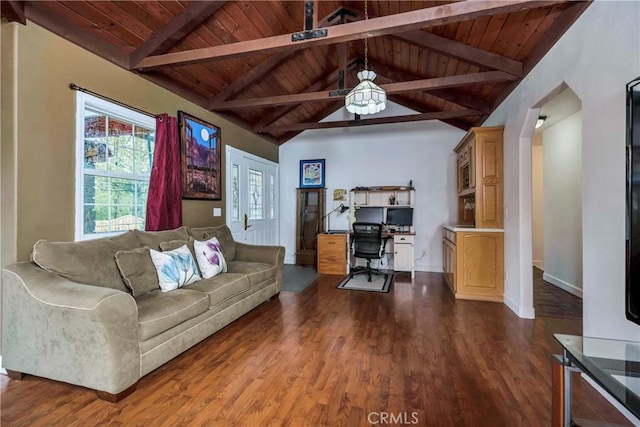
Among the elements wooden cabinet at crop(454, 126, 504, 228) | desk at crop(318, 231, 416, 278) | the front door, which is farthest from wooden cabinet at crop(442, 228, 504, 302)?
the front door

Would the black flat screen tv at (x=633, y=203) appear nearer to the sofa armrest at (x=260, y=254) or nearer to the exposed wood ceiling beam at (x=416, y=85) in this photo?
the exposed wood ceiling beam at (x=416, y=85)

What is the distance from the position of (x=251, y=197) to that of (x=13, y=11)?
3.51m

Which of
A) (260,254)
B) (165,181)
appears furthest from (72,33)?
(260,254)

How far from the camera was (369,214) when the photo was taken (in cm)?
547

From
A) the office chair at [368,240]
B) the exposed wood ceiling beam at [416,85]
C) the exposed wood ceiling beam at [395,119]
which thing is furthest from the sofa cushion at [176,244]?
the exposed wood ceiling beam at [395,119]

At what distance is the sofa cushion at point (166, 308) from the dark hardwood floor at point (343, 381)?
35cm

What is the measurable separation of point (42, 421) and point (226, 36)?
349 centimetres

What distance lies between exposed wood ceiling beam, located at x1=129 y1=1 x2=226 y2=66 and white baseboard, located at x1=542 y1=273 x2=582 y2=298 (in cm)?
536

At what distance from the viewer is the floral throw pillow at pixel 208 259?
2.90 m

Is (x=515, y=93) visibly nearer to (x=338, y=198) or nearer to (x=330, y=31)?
(x=330, y=31)

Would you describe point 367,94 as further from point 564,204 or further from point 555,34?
point 564,204

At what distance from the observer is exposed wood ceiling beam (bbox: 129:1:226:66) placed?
2.64 m

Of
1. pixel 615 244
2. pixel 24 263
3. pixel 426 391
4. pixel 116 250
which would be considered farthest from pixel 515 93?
pixel 24 263

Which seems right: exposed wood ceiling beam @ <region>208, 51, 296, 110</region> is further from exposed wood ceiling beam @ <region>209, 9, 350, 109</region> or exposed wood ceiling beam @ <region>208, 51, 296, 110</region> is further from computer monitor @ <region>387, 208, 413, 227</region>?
computer monitor @ <region>387, 208, 413, 227</region>
